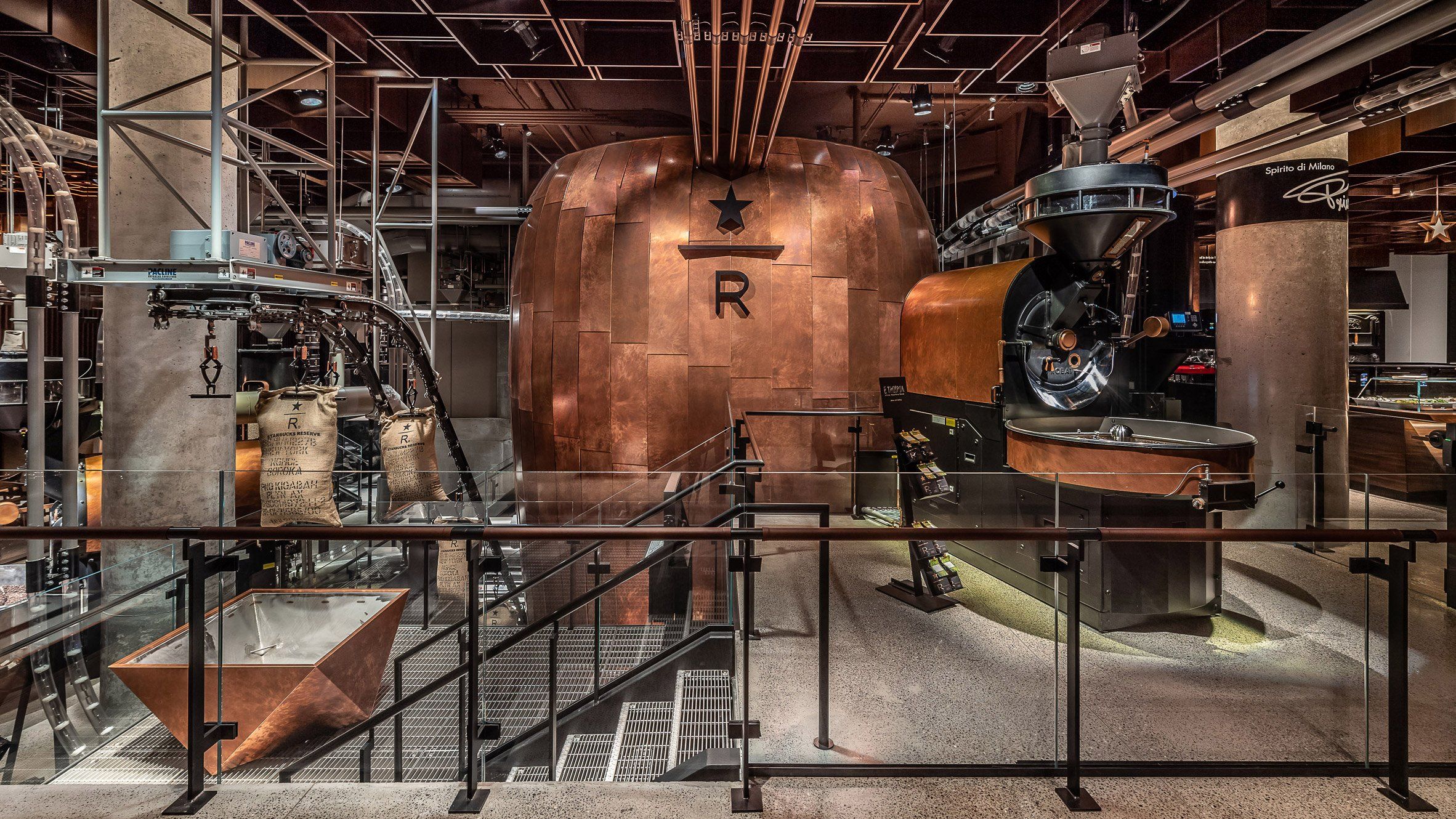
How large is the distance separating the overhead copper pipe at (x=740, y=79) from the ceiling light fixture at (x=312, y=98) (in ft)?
12.2

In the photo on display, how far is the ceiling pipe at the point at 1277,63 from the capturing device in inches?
150

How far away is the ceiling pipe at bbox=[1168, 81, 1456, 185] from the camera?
14.8ft

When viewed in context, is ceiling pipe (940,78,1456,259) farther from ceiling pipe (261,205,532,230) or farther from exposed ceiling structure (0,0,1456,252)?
ceiling pipe (261,205,532,230)

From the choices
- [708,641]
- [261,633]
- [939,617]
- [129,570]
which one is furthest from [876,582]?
[129,570]

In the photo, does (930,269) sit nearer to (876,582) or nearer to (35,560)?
(876,582)

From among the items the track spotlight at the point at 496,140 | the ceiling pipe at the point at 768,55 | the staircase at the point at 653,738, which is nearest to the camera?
the staircase at the point at 653,738

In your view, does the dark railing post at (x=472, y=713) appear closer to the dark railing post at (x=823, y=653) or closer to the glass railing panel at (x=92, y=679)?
the dark railing post at (x=823, y=653)

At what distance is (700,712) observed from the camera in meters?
3.73

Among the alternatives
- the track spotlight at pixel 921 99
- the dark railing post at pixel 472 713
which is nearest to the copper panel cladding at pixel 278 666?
the dark railing post at pixel 472 713

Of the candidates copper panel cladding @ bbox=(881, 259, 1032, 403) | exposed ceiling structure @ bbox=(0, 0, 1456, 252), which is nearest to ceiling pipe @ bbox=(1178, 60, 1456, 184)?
exposed ceiling structure @ bbox=(0, 0, 1456, 252)

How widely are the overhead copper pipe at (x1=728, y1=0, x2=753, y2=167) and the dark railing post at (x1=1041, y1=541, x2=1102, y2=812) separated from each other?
3216 millimetres

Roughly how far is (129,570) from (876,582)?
3.74 meters

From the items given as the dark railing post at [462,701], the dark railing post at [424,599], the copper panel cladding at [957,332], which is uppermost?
the copper panel cladding at [957,332]

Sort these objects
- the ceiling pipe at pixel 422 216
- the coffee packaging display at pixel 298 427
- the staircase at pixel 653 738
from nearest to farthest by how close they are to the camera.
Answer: the staircase at pixel 653 738
the coffee packaging display at pixel 298 427
the ceiling pipe at pixel 422 216
